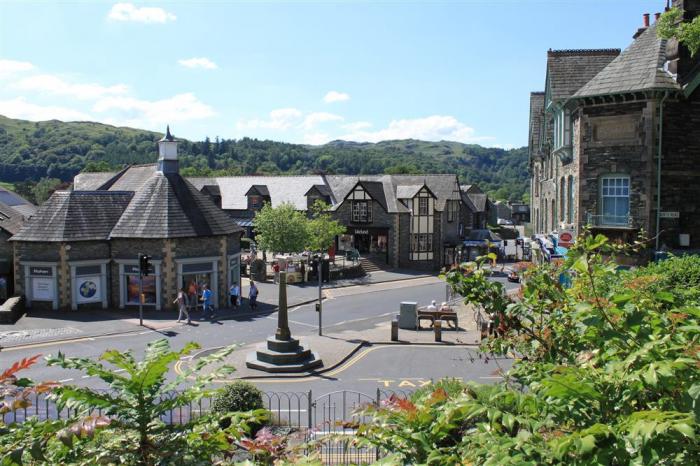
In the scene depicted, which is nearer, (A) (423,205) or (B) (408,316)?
(B) (408,316)

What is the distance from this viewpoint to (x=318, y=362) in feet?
66.0

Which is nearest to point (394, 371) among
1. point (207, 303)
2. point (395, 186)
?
point (207, 303)

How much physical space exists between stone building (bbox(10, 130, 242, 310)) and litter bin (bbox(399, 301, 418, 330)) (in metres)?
10.2

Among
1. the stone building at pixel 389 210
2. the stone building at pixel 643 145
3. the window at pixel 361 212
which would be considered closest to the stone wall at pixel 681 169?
the stone building at pixel 643 145

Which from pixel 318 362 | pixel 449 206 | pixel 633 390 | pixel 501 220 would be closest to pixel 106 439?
pixel 633 390

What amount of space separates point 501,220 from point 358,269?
312 feet

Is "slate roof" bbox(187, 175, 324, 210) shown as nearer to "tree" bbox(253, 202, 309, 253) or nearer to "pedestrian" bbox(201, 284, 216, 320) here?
"tree" bbox(253, 202, 309, 253)

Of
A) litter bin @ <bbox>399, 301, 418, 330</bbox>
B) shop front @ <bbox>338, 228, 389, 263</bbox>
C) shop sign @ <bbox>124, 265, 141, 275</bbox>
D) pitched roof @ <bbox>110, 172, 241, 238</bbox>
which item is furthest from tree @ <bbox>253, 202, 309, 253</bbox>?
litter bin @ <bbox>399, 301, 418, 330</bbox>

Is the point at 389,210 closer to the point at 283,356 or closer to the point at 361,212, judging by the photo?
the point at 361,212

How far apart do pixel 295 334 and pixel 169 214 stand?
9958mm

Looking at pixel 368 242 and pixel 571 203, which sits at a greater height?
pixel 571 203

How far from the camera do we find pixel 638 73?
23375mm

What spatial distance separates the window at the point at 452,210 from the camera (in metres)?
54.9

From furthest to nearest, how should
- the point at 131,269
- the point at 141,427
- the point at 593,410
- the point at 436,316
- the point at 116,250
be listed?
the point at 116,250, the point at 131,269, the point at 436,316, the point at 141,427, the point at 593,410
